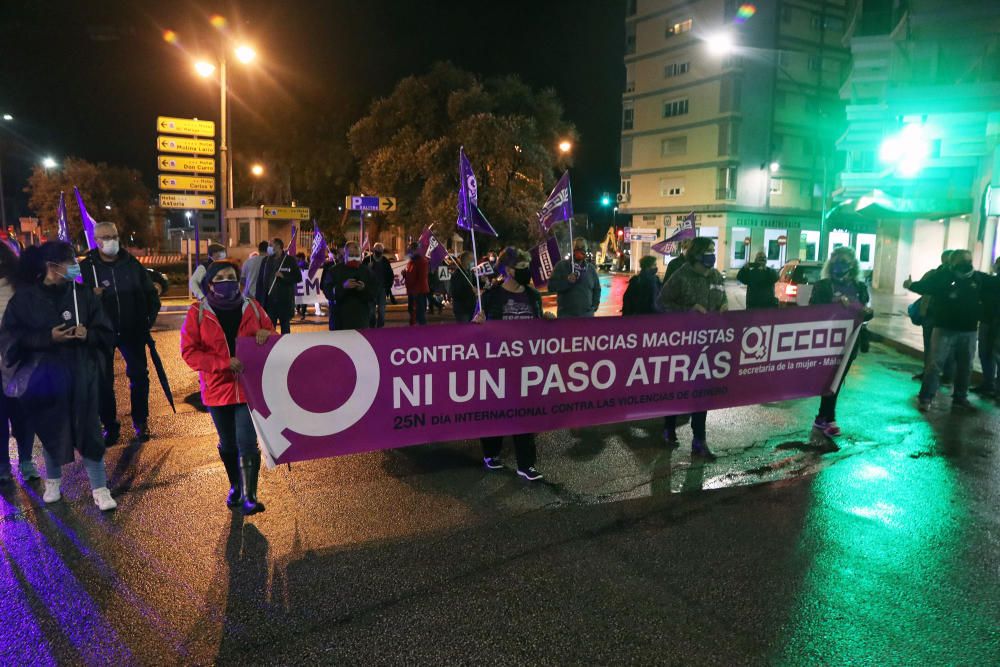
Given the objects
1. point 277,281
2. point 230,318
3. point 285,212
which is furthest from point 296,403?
point 285,212

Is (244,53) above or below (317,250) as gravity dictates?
above

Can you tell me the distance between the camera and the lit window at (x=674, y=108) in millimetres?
51688

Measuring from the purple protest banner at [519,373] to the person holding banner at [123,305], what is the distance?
275 centimetres

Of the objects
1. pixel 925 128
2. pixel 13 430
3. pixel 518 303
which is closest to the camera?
pixel 13 430

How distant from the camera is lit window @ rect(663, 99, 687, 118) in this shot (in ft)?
170

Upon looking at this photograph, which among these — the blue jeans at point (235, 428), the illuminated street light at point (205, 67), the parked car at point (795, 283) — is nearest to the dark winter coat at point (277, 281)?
the blue jeans at point (235, 428)

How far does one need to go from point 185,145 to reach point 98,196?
46.7 metres

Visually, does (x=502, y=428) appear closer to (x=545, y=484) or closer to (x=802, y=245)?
(x=545, y=484)

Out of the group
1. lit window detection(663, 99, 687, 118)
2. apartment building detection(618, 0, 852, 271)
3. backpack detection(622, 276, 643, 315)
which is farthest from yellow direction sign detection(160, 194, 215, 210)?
lit window detection(663, 99, 687, 118)

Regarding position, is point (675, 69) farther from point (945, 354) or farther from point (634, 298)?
point (634, 298)

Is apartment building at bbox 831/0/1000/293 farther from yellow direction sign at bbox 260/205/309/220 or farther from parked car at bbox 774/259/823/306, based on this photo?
yellow direction sign at bbox 260/205/309/220

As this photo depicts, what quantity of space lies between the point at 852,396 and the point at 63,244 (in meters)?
8.87

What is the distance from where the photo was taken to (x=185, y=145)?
58.1 ft

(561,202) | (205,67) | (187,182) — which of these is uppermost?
(205,67)
